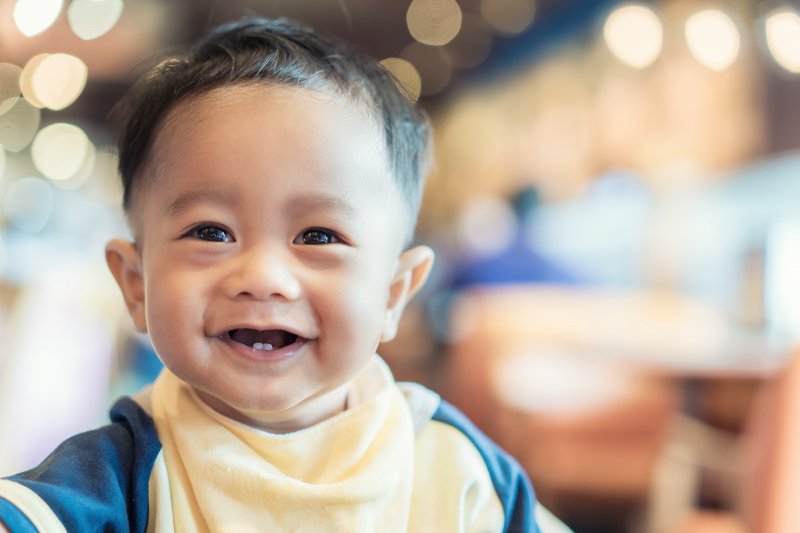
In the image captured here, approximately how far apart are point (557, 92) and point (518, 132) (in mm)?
566

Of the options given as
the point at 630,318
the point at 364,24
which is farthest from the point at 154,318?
the point at 364,24

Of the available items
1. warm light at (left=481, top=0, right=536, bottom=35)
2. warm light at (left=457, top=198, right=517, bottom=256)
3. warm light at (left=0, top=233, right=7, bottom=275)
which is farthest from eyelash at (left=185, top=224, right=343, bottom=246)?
warm light at (left=457, top=198, right=517, bottom=256)

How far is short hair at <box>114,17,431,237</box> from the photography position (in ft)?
2.22

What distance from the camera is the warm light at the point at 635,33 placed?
3.66 m

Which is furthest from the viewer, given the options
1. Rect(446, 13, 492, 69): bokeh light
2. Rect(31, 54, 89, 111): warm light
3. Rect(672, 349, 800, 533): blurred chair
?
Rect(446, 13, 492, 69): bokeh light

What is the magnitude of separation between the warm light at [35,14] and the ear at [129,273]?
22 cm

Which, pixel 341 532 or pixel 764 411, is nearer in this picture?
pixel 341 532

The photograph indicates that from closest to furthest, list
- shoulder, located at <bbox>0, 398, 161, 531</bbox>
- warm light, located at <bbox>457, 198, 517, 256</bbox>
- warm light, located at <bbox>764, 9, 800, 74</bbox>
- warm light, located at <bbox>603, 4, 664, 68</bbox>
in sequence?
shoulder, located at <bbox>0, 398, 161, 531</bbox> < warm light, located at <bbox>764, 9, 800, 74</bbox> < warm light, located at <bbox>603, 4, 664, 68</bbox> < warm light, located at <bbox>457, 198, 517, 256</bbox>

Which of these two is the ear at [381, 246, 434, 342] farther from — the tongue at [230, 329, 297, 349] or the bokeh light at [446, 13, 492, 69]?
the bokeh light at [446, 13, 492, 69]

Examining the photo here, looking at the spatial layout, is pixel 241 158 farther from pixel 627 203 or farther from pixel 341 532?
pixel 627 203

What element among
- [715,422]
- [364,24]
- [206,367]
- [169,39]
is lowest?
[715,422]

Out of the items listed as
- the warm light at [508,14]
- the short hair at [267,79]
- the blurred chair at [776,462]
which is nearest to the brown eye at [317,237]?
the short hair at [267,79]

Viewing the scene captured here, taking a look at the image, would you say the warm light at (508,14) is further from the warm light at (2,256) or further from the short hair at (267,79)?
the short hair at (267,79)

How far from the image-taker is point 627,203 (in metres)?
5.76
